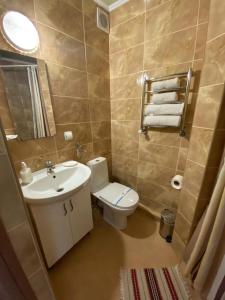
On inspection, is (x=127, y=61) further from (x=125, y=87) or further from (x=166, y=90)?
(x=166, y=90)

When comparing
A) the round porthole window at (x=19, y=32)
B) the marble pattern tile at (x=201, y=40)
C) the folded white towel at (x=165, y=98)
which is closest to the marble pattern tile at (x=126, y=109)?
the folded white towel at (x=165, y=98)

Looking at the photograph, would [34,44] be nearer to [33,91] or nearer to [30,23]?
[30,23]

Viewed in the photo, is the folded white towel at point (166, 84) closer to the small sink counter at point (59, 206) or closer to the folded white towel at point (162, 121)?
the folded white towel at point (162, 121)

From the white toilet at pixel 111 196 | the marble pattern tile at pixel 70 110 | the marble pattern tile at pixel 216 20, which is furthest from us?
the white toilet at pixel 111 196

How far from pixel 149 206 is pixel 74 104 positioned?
5.31 ft

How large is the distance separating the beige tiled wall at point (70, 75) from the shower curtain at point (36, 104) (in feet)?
0.30

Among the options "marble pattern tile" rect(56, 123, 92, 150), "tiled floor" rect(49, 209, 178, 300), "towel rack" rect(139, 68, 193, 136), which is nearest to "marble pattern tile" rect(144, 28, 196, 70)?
"towel rack" rect(139, 68, 193, 136)

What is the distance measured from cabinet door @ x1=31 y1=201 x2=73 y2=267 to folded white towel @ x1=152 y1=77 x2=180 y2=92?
1.36m

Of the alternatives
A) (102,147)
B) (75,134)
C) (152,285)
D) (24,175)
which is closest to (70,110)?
(75,134)

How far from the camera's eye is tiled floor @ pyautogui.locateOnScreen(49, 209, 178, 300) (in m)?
1.12

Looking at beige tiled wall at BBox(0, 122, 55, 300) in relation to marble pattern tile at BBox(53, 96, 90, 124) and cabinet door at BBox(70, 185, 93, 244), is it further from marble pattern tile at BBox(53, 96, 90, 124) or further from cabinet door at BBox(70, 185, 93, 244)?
marble pattern tile at BBox(53, 96, 90, 124)

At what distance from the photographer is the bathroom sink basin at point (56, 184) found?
922 millimetres

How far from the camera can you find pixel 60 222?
1.14m

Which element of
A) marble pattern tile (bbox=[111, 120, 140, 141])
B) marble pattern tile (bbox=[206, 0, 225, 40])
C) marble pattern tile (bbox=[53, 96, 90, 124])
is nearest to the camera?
marble pattern tile (bbox=[206, 0, 225, 40])
